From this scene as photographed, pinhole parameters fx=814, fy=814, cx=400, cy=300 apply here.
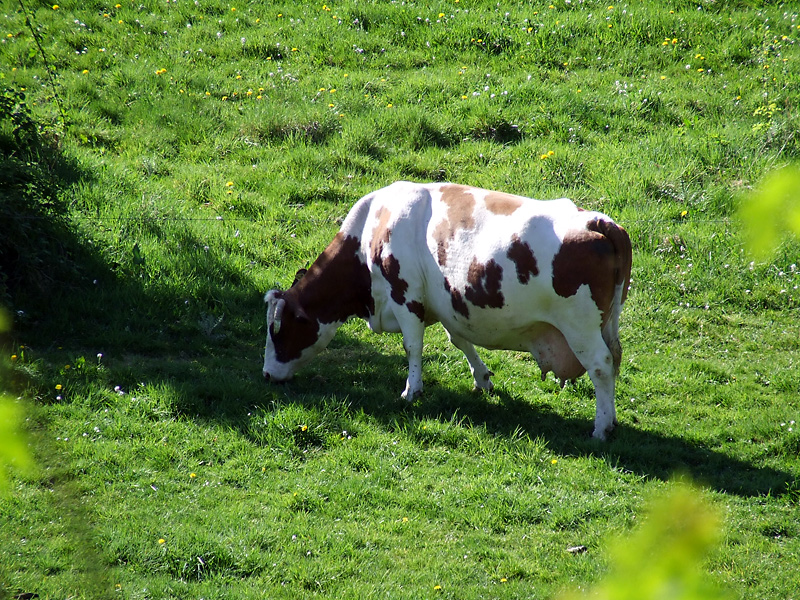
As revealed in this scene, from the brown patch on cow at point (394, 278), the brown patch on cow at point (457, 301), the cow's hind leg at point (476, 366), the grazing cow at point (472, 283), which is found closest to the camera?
the grazing cow at point (472, 283)

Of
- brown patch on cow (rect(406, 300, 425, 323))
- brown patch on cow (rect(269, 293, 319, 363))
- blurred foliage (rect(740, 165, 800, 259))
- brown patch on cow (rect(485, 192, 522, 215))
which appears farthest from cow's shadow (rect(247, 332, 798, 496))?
blurred foliage (rect(740, 165, 800, 259))

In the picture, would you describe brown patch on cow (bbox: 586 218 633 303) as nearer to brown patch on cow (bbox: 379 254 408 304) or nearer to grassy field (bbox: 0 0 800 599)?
grassy field (bbox: 0 0 800 599)

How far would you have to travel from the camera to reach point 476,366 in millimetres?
7754

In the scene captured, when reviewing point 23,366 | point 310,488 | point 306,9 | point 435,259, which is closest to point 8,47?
point 306,9

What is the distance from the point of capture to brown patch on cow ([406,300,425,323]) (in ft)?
24.6

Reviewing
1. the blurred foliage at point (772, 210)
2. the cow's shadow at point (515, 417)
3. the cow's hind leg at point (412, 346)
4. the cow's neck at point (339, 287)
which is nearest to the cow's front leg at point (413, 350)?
the cow's hind leg at point (412, 346)

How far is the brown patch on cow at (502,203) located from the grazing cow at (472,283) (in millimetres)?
11

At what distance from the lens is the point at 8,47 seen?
13.5m

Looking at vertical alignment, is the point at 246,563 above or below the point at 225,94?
below

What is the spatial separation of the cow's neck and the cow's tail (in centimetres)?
232

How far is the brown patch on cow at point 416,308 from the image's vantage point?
7.49m

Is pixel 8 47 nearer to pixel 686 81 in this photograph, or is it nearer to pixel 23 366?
pixel 23 366

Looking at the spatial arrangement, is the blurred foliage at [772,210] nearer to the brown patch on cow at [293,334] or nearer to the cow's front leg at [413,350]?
the cow's front leg at [413,350]

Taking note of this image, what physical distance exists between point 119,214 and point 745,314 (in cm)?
750
